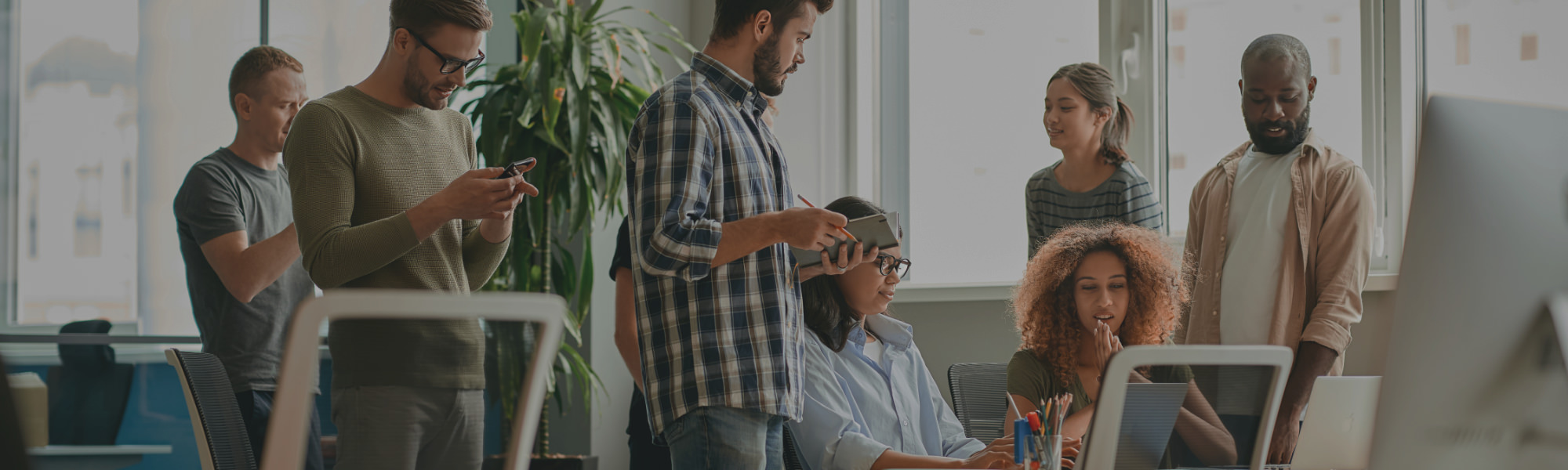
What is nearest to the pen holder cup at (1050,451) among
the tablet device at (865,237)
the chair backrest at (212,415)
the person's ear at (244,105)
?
the tablet device at (865,237)

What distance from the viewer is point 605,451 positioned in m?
4.06

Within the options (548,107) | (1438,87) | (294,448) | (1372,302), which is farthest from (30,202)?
(1438,87)

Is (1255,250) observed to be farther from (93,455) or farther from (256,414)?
(93,455)

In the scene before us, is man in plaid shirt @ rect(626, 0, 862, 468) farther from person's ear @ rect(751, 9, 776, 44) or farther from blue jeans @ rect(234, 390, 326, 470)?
blue jeans @ rect(234, 390, 326, 470)

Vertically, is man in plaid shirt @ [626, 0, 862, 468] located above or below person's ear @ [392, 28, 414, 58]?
below

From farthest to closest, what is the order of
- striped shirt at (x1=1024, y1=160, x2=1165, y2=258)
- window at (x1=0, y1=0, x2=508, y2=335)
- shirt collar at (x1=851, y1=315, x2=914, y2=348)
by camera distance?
1. window at (x1=0, y1=0, x2=508, y2=335)
2. striped shirt at (x1=1024, y1=160, x2=1165, y2=258)
3. shirt collar at (x1=851, y1=315, x2=914, y2=348)

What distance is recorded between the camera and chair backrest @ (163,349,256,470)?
5.00 feet

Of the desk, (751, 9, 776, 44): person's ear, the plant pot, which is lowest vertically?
the plant pot

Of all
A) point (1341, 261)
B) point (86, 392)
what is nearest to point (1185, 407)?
point (1341, 261)

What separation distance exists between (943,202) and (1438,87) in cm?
172

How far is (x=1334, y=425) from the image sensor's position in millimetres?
1600

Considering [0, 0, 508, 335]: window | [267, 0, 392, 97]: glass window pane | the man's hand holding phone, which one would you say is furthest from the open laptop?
[0, 0, 508, 335]: window

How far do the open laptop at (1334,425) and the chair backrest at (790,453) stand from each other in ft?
2.60

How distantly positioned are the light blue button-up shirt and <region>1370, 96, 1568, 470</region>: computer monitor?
1.14 m
